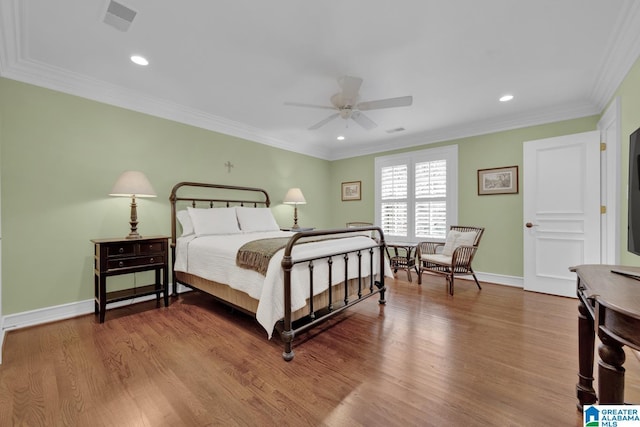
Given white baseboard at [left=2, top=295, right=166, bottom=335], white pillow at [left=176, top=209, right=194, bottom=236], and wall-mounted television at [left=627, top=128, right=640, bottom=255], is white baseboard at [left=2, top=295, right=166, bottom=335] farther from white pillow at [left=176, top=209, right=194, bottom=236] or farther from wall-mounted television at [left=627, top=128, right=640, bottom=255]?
wall-mounted television at [left=627, top=128, right=640, bottom=255]

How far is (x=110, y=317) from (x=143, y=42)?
8.97 ft

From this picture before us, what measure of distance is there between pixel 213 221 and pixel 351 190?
3.29 meters

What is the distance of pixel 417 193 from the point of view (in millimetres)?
4977

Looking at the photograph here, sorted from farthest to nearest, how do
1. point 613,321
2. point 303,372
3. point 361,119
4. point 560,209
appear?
point 560,209 → point 361,119 → point 303,372 → point 613,321

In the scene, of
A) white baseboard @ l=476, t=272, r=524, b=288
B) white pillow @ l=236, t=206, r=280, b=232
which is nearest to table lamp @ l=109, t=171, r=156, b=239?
white pillow @ l=236, t=206, r=280, b=232

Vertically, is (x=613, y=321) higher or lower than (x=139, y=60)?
lower

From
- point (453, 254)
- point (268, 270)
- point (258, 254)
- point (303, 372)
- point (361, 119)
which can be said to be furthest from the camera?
point (453, 254)

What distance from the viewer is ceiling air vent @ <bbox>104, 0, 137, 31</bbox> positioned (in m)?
1.86

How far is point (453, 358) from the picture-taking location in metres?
2.00

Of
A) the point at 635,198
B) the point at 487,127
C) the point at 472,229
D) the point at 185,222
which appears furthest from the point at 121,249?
the point at 487,127

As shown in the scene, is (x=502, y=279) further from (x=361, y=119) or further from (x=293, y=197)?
(x=293, y=197)

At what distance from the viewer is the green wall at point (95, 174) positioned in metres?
2.52

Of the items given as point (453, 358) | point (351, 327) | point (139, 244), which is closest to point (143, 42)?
point (139, 244)

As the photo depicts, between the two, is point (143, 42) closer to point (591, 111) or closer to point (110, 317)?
point (110, 317)
